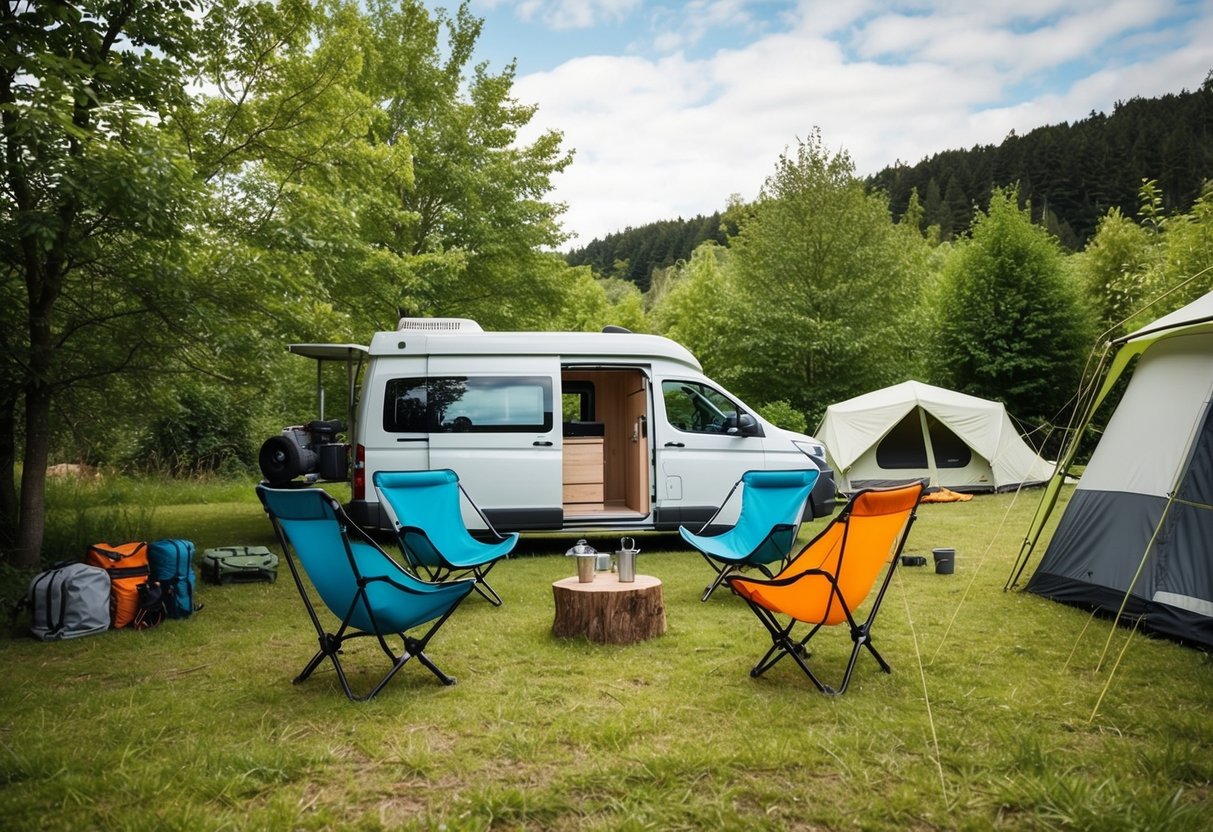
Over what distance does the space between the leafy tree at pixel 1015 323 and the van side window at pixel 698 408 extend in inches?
425

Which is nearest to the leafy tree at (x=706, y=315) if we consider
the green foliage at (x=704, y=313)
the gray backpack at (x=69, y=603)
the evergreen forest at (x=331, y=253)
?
the green foliage at (x=704, y=313)

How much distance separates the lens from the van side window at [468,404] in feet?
23.8

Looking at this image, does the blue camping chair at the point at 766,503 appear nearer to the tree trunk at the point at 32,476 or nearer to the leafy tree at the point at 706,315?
the tree trunk at the point at 32,476

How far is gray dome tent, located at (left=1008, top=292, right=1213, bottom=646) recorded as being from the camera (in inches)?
172

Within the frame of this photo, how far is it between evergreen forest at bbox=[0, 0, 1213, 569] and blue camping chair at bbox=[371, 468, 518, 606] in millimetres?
2263

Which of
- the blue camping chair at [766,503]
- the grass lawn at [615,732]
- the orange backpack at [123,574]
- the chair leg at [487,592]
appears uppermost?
the blue camping chair at [766,503]

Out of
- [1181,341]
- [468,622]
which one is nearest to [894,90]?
[1181,341]

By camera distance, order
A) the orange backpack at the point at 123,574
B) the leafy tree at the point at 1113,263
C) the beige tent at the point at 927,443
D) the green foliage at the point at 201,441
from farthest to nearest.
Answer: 1. the leafy tree at the point at 1113,263
2. the green foliage at the point at 201,441
3. the beige tent at the point at 927,443
4. the orange backpack at the point at 123,574

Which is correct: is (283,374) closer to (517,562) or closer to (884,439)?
(517,562)

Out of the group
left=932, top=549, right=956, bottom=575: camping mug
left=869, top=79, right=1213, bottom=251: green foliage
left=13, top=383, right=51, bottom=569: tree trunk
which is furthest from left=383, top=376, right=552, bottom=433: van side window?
left=869, top=79, right=1213, bottom=251: green foliage

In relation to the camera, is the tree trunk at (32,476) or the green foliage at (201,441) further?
the green foliage at (201,441)

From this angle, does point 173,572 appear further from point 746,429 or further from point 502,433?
point 746,429

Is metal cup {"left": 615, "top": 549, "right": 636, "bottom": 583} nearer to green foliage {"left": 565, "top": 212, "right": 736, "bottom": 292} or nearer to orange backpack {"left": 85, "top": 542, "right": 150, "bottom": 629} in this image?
orange backpack {"left": 85, "top": 542, "right": 150, "bottom": 629}

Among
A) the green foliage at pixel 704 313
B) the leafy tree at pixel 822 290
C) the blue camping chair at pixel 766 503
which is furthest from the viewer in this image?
the green foliage at pixel 704 313
